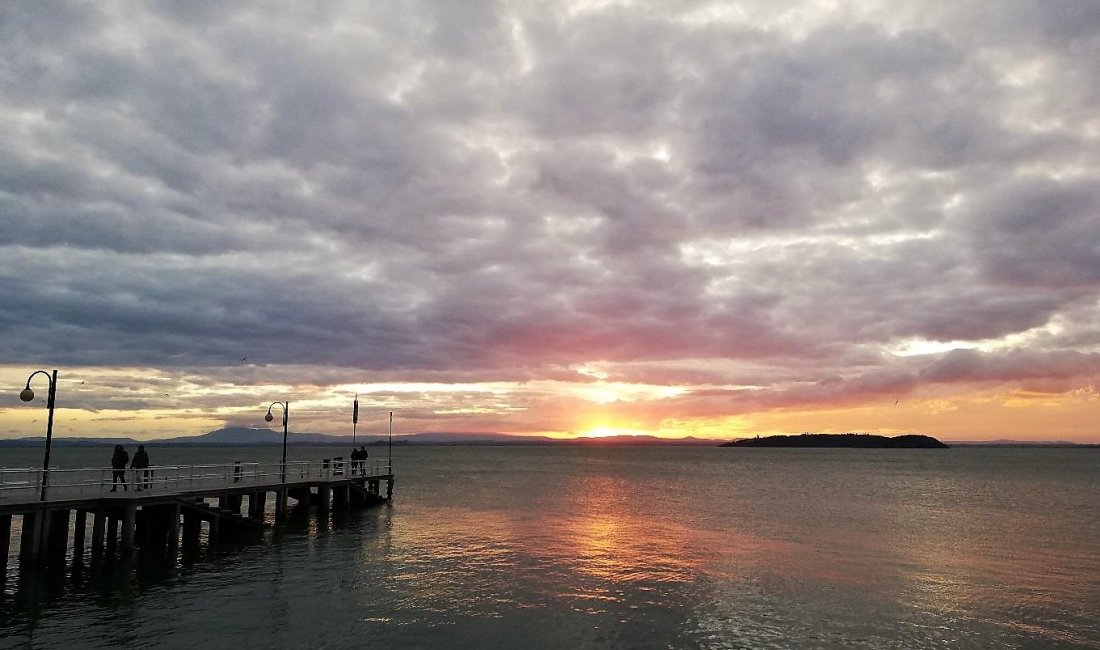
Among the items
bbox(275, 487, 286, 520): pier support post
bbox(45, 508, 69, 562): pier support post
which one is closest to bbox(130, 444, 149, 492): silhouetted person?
bbox(45, 508, 69, 562): pier support post

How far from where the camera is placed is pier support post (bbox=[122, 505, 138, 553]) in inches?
1125

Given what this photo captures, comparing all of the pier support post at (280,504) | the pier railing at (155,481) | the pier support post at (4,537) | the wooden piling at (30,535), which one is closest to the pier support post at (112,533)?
the pier railing at (155,481)

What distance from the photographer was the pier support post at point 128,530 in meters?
28.6

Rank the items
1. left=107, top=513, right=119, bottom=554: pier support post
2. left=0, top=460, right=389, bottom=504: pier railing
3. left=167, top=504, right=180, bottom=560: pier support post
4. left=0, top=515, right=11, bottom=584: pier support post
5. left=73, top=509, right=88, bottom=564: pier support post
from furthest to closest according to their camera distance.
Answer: left=107, top=513, right=119, bottom=554: pier support post < left=167, top=504, right=180, bottom=560: pier support post < left=73, top=509, right=88, bottom=564: pier support post < left=0, top=460, right=389, bottom=504: pier railing < left=0, top=515, right=11, bottom=584: pier support post

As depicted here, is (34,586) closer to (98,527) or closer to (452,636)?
(98,527)

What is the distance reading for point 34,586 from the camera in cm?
2384

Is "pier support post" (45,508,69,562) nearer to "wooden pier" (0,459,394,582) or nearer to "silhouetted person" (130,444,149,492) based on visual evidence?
"wooden pier" (0,459,394,582)

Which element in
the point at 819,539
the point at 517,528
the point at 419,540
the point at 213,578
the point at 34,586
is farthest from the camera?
the point at 517,528

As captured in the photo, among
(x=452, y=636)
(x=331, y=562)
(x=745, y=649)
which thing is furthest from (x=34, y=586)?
(x=745, y=649)

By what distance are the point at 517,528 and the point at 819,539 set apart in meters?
16.7

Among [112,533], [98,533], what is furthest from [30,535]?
[112,533]

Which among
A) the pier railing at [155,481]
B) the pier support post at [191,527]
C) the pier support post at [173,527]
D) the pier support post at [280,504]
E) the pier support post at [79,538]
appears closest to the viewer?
the pier railing at [155,481]

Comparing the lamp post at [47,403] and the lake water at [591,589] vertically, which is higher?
the lamp post at [47,403]

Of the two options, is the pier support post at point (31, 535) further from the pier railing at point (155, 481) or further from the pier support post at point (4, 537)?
the pier railing at point (155, 481)
